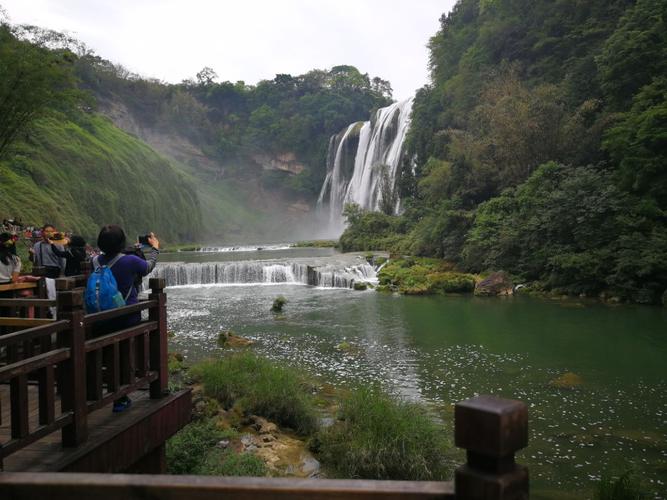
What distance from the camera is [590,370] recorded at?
31.8 ft

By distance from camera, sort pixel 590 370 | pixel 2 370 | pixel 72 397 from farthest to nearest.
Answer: pixel 590 370
pixel 72 397
pixel 2 370

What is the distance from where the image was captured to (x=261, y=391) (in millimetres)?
7164

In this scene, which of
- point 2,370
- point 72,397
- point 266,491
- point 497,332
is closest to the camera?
point 266,491

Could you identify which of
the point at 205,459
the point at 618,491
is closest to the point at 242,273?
→ the point at 205,459

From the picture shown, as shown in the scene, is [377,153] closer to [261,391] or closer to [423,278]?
[423,278]

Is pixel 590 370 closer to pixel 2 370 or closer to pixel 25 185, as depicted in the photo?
pixel 2 370

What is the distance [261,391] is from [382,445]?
7.42ft

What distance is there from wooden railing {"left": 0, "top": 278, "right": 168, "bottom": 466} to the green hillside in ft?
67.1

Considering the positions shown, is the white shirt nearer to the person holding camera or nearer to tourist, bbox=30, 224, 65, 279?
tourist, bbox=30, 224, 65, 279

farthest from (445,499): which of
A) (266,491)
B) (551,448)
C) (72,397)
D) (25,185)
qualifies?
(25,185)

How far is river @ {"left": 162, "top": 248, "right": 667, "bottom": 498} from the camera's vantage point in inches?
250

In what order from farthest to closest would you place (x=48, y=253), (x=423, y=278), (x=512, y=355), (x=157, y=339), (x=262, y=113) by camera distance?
1. (x=262, y=113)
2. (x=423, y=278)
3. (x=512, y=355)
4. (x=48, y=253)
5. (x=157, y=339)

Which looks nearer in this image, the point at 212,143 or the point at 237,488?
the point at 237,488

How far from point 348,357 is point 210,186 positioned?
70.0m
